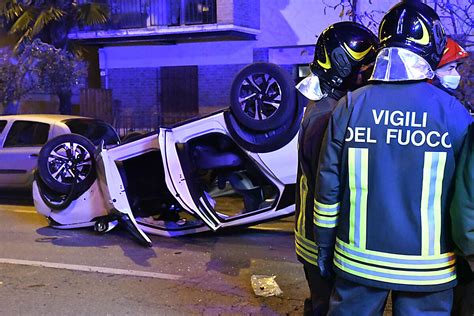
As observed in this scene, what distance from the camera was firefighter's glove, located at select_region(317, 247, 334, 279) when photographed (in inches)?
102

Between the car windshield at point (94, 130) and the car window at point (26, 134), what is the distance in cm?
45

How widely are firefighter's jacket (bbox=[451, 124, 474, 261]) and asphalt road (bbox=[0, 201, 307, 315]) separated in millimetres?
2080

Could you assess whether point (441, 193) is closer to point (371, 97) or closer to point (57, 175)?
point (371, 97)

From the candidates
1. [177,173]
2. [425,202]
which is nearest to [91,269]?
[177,173]

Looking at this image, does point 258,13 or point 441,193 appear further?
point 258,13

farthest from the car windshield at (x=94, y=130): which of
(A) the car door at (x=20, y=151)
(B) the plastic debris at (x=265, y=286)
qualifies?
(B) the plastic debris at (x=265, y=286)

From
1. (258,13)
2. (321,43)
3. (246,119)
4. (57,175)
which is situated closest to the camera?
(321,43)

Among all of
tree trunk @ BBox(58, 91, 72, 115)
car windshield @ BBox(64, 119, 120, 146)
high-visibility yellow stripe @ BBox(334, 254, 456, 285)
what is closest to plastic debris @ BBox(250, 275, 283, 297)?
high-visibility yellow stripe @ BBox(334, 254, 456, 285)

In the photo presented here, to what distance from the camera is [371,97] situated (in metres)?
2.35

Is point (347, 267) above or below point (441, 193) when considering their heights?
below

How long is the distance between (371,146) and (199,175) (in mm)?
3634

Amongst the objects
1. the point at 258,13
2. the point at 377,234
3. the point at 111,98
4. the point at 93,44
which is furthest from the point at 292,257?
the point at 93,44

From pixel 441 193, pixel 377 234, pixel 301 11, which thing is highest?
pixel 301 11

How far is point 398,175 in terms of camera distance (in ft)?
7.49
